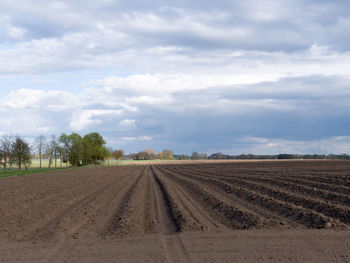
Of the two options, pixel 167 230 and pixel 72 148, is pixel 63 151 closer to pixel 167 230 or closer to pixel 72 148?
pixel 72 148

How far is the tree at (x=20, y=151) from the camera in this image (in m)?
67.1

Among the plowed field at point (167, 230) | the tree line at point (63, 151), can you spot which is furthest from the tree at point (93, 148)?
the plowed field at point (167, 230)

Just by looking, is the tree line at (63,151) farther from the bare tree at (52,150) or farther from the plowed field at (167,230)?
the plowed field at (167,230)

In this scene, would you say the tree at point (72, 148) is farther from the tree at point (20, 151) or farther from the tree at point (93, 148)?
the tree at point (20, 151)

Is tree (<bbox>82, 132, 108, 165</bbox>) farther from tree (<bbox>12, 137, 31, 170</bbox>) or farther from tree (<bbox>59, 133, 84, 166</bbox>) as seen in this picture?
tree (<bbox>12, 137, 31, 170</bbox>)

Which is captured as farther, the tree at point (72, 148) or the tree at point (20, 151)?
the tree at point (72, 148)

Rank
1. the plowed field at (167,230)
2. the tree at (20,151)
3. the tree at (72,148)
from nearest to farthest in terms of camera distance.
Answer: the plowed field at (167,230), the tree at (20,151), the tree at (72,148)

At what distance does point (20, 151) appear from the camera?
67.3 m

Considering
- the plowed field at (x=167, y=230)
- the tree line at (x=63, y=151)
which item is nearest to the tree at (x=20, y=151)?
the tree line at (x=63, y=151)

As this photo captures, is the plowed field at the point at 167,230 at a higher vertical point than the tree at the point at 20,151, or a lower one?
lower

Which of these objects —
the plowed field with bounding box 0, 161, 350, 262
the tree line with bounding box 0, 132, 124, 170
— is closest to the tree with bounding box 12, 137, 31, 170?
the tree line with bounding box 0, 132, 124, 170

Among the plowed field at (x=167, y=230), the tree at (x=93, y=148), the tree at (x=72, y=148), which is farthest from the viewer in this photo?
the tree at (x=93, y=148)

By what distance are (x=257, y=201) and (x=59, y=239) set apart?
10127mm

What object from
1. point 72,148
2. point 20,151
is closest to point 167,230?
point 20,151
